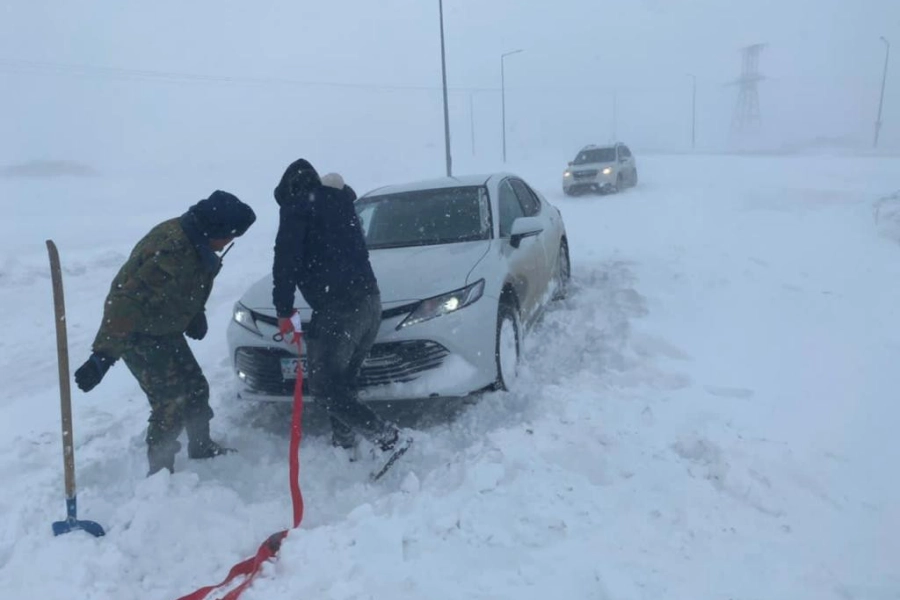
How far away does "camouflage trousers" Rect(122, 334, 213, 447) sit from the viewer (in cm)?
346

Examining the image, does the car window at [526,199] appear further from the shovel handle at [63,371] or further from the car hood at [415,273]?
the shovel handle at [63,371]

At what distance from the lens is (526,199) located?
637cm

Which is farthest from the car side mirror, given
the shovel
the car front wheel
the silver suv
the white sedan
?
the silver suv

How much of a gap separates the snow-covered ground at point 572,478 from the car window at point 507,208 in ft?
3.40

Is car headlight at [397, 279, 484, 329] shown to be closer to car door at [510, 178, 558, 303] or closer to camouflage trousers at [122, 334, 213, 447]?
camouflage trousers at [122, 334, 213, 447]

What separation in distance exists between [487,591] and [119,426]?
2.95 m

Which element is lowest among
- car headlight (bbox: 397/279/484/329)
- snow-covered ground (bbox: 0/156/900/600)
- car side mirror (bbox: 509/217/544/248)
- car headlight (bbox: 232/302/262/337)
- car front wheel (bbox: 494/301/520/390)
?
snow-covered ground (bbox: 0/156/900/600)

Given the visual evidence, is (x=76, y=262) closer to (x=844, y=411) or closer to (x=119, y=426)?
(x=119, y=426)

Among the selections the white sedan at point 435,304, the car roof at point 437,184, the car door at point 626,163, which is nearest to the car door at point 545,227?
the white sedan at point 435,304

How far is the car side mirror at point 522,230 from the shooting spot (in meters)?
4.92

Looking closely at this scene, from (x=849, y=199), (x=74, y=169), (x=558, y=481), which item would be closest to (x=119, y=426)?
(x=558, y=481)

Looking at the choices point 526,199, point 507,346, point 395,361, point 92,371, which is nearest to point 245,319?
point 395,361

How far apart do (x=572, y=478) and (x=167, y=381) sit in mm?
2191

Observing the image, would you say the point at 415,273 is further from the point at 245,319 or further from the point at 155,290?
the point at 155,290
